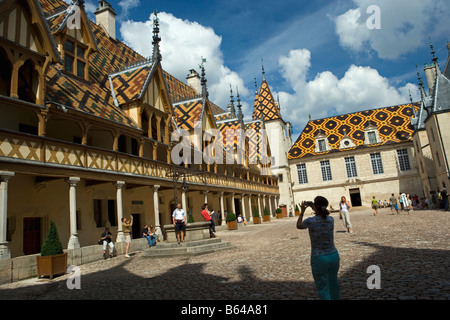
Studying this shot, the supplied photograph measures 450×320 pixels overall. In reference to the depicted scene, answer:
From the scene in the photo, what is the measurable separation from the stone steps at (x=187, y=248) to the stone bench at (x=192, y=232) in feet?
1.57

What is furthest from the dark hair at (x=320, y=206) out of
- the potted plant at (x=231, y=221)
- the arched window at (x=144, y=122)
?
the potted plant at (x=231, y=221)

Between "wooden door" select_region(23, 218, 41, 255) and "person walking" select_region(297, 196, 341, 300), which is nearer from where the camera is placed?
"person walking" select_region(297, 196, 341, 300)

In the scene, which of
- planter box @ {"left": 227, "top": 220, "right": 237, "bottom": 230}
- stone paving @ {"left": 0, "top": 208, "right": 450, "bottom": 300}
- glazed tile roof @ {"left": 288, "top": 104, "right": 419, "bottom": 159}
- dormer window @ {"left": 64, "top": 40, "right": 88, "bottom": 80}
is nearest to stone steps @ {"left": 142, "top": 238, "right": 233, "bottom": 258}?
stone paving @ {"left": 0, "top": 208, "right": 450, "bottom": 300}

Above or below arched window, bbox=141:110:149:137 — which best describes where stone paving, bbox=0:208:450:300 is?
below

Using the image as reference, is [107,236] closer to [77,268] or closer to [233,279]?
[77,268]

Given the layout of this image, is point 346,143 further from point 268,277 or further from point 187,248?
point 268,277

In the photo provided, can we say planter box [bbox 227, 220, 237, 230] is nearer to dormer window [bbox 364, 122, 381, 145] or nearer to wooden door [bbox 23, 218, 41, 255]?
wooden door [bbox 23, 218, 41, 255]

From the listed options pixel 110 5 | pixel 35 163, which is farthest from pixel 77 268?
pixel 110 5

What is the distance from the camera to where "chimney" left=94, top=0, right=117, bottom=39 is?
24725 millimetres

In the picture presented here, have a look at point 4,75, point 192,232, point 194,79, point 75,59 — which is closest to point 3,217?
point 4,75

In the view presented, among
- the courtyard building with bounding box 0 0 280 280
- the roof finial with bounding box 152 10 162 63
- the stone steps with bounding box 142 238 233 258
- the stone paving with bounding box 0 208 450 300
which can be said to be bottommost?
the stone paving with bounding box 0 208 450 300

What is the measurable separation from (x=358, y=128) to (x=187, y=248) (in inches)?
1743

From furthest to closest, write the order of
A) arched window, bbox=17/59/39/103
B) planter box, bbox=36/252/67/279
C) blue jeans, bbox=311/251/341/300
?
arched window, bbox=17/59/39/103 < planter box, bbox=36/252/67/279 < blue jeans, bbox=311/251/341/300

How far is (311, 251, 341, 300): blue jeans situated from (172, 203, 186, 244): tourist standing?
8349 millimetres
